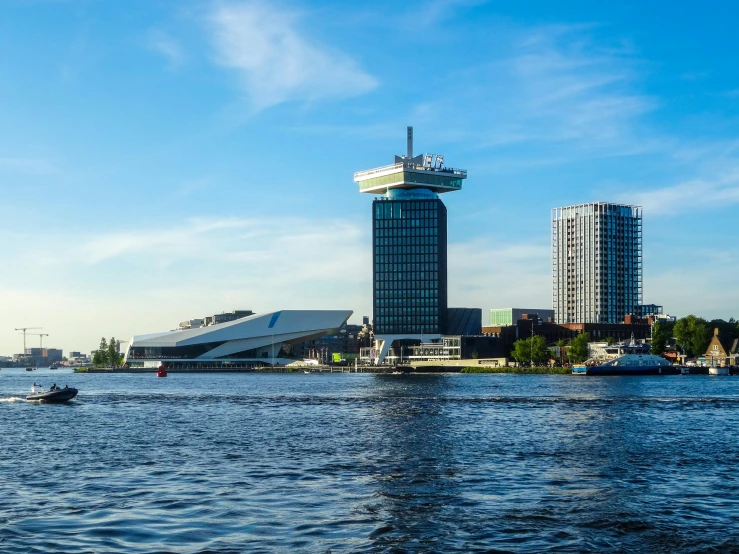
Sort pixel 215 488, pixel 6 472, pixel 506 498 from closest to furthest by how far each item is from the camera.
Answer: pixel 506 498 → pixel 215 488 → pixel 6 472

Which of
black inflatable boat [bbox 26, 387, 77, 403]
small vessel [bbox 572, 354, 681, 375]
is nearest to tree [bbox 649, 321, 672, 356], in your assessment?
small vessel [bbox 572, 354, 681, 375]

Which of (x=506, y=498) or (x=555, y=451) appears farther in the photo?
(x=555, y=451)

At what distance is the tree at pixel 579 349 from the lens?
528ft

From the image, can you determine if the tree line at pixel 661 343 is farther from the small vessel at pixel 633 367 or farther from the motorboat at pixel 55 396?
the motorboat at pixel 55 396

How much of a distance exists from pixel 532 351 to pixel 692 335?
93.1ft

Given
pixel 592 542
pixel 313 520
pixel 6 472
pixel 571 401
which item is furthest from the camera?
pixel 571 401

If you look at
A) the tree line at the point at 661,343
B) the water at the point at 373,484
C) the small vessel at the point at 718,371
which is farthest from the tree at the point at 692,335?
the water at the point at 373,484

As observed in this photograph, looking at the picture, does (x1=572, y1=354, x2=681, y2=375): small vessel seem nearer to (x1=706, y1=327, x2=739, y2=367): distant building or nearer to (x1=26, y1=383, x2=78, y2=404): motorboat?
(x1=706, y1=327, x2=739, y2=367): distant building

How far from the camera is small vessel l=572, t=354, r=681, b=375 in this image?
137250 millimetres

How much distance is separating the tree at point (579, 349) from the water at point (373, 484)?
109178 mm

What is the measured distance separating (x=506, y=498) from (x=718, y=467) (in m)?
10.4

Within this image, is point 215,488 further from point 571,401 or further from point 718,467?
point 571,401

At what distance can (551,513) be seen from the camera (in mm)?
22578

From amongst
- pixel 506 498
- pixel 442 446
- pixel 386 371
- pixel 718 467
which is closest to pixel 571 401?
pixel 442 446
